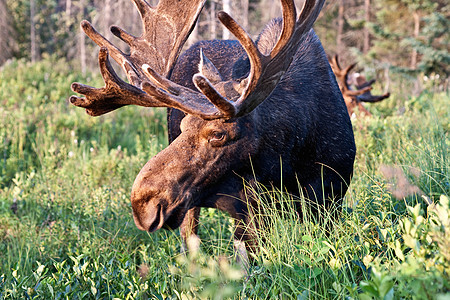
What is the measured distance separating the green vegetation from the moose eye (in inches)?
21.2

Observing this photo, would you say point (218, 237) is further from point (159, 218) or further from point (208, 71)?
point (208, 71)

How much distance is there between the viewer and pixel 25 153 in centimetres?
652

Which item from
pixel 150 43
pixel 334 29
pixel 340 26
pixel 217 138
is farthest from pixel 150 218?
pixel 334 29

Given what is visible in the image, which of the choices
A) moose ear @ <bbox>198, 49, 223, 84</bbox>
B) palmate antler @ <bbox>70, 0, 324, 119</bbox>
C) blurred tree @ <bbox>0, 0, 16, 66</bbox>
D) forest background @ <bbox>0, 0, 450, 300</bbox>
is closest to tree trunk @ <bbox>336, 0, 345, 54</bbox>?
blurred tree @ <bbox>0, 0, 16, 66</bbox>

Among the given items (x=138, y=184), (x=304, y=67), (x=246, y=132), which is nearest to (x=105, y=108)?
(x=138, y=184)

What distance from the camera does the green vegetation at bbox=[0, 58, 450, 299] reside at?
2193 mm

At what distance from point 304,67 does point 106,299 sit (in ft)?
7.39

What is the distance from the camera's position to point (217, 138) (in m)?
3.01

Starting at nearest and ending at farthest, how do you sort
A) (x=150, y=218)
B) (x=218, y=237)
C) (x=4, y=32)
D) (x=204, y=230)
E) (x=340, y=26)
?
(x=150, y=218) < (x=218, y=237) < (x=204, y=230) < (x=4, y=32) < (x=340, y=26)

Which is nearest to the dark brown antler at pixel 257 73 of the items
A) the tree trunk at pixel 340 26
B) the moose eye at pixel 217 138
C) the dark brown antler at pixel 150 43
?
the moose eye at pixel 217 138

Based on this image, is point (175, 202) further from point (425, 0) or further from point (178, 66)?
point (425, 0)

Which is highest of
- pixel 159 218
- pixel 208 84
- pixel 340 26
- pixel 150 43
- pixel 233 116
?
pixel 340 26

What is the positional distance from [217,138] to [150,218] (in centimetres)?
65

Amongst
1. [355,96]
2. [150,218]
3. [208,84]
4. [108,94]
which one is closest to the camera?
[208,84]
